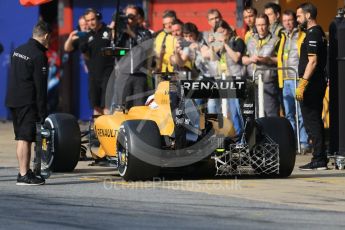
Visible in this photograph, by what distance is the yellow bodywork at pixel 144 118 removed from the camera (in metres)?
13.6

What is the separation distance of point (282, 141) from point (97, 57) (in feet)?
18.4

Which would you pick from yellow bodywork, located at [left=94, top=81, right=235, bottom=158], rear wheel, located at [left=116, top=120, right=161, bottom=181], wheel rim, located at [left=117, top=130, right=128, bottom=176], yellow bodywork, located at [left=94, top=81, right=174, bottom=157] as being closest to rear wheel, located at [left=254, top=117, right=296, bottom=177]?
yellow bodywork, located at [left=94, top=81, right=235, bottom=158]

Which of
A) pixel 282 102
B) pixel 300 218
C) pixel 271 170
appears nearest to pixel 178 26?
pixel 282 102

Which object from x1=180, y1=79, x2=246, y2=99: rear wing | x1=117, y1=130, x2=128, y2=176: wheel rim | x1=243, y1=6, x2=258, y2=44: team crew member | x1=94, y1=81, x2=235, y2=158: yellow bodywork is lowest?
x1=117, y1=130, x2=128, y2=176: wheel rim

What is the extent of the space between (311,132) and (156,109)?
7.77ft

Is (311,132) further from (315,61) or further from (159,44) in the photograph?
(159,44)

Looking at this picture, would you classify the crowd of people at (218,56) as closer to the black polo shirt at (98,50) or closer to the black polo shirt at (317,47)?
the black polo shirt at (98,50)

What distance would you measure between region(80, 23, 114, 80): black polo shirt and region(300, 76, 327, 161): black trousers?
14.3 ft

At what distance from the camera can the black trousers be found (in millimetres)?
15055

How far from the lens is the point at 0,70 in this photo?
24.7 meters

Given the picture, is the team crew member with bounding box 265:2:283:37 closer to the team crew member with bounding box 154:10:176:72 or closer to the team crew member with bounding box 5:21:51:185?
the team crew member with bounding box 154:10:176:72

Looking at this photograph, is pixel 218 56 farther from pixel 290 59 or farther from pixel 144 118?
pixel 144 118

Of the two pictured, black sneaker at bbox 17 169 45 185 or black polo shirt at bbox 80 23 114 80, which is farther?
black polo shirt at bbox 80 23 114 80

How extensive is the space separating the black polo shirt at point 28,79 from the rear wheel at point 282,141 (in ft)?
8.48
